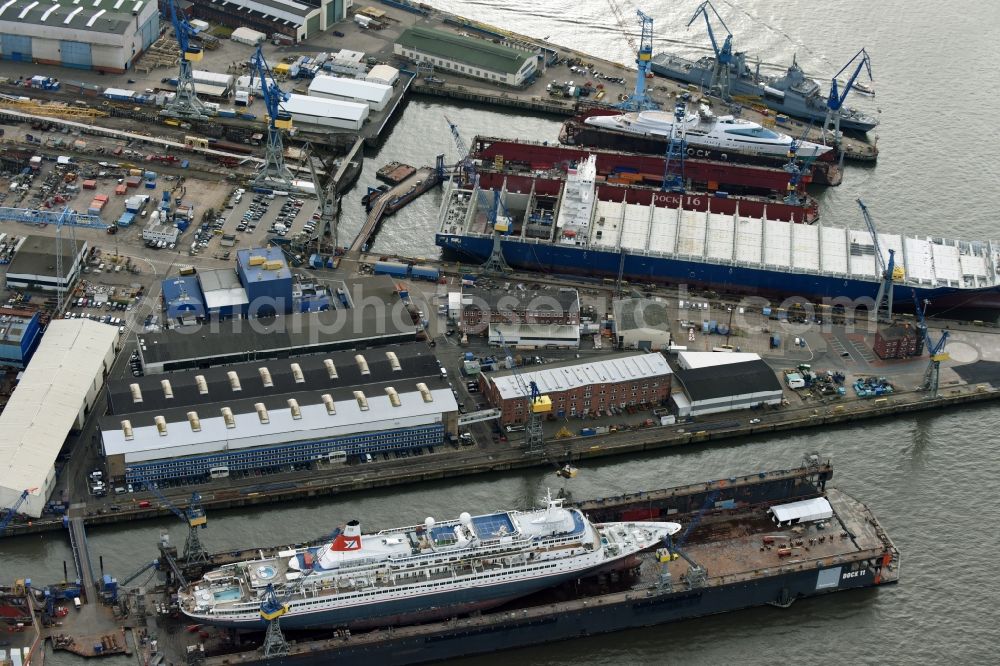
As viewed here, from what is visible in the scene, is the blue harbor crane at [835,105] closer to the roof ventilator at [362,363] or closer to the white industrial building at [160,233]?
the roof ventilator at [362,363]

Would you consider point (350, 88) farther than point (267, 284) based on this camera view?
Yes

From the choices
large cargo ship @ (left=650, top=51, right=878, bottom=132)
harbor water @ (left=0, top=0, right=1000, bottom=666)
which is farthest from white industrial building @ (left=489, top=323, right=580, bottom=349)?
large cargo ship @ (left=650, top=51, right=878, bottom=132)

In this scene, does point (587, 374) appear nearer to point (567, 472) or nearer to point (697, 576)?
point (567, 472)

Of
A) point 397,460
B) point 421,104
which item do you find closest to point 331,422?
point 397,460

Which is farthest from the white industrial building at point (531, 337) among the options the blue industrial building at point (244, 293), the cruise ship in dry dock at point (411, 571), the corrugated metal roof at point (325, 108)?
the corrugated metal roof at point (325, 108)

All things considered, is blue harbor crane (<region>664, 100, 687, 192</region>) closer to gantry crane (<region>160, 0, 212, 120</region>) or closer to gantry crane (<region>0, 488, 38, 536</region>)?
gantry crane (<region>160, 0, 212, 120</region>)

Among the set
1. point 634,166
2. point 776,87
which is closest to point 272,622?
point 634,166
